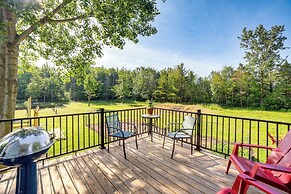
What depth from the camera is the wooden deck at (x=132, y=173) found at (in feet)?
6.64

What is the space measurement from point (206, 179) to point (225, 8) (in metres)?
5.93

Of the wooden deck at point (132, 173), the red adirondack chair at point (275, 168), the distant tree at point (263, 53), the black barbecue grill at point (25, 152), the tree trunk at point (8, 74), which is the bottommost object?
the wooden deck at point (132, 173)

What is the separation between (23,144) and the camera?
112 cm

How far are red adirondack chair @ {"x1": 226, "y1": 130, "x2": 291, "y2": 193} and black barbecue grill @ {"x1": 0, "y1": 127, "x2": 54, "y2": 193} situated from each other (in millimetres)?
1994

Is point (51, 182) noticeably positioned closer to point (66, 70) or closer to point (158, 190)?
point (158, 190)

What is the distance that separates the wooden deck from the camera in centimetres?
202

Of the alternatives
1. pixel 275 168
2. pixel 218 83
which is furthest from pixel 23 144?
pixel 218 83

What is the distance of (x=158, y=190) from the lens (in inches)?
77.9

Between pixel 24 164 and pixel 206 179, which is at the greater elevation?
pixel 24 164

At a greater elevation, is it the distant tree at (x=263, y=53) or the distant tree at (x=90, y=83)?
the distant tree at (x=263, y=53)

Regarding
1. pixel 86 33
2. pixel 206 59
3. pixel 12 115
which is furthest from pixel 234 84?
pixel 12 115

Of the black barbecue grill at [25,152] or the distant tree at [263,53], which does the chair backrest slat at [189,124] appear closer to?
the black barbecue grill at [25,152]

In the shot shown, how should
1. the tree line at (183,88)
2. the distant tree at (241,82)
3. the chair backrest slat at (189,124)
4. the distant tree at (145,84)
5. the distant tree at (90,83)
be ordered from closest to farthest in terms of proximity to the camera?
1. the chair backrest slat at (189,124)
2. the distant tree at (90,83)
3. the tree line at (183,88)
4. the distant tree at (241,82)
5. the distant tree at (145,84)

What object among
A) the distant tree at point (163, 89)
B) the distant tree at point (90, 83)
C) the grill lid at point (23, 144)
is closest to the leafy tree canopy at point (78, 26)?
the distant tree at point (90, 83)
